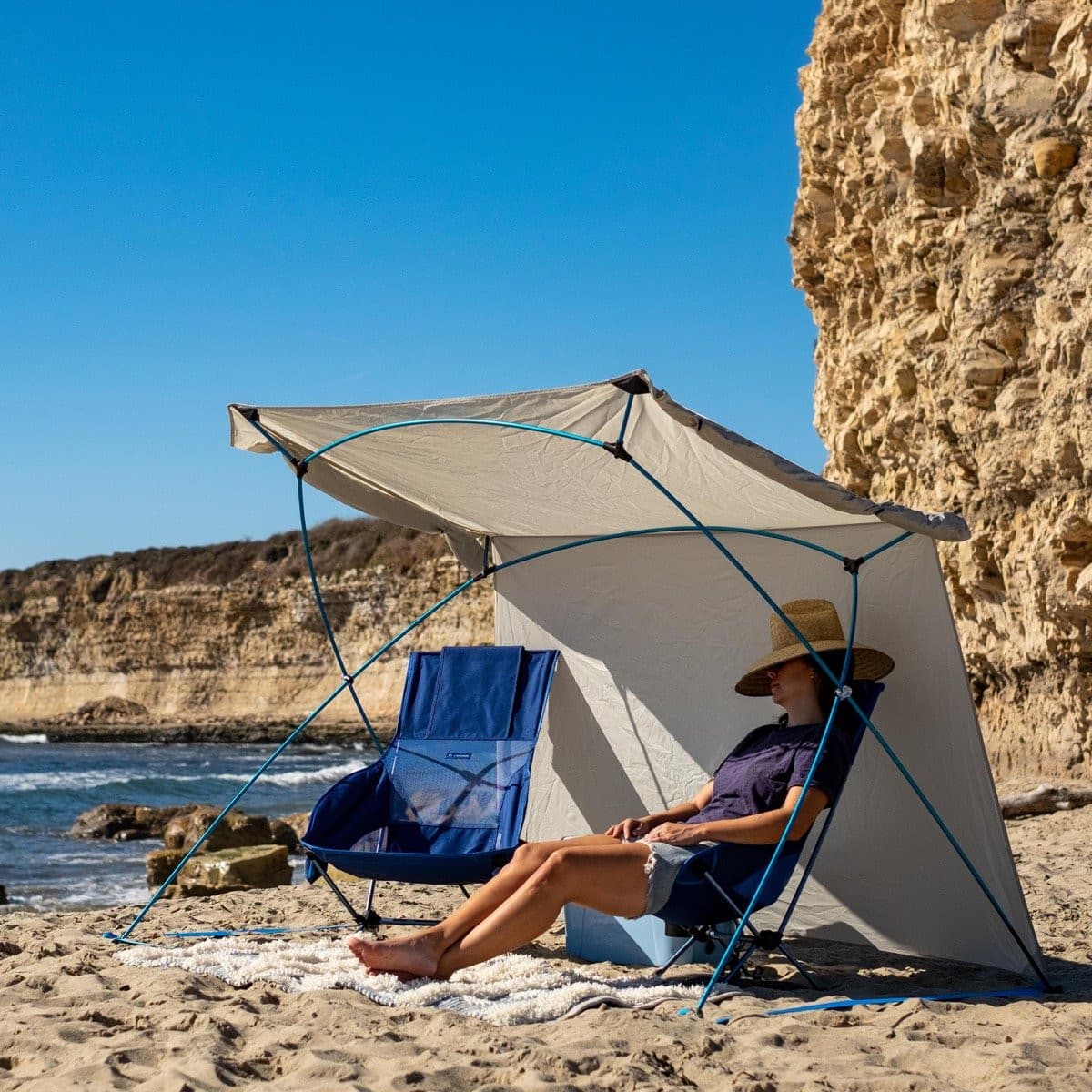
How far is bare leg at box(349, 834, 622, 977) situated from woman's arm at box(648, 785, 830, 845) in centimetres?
33

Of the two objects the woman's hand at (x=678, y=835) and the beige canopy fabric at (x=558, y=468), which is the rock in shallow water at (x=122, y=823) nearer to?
the beige canopy fabric at (x=558, y=468)

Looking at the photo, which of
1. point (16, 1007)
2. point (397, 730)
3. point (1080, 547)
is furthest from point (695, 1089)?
point (1080, 547)

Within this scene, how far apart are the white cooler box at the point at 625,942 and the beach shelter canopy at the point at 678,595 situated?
700mm

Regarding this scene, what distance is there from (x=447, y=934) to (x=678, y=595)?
1829mm

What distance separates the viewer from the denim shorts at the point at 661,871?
2883 millimetres

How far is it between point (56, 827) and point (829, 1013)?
1033 cm

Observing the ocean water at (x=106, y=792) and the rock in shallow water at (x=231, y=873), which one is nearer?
the rock in shallow water at (x=231, y=873)

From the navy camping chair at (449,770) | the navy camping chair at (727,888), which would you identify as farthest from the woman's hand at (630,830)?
the navy camping chair at (449,770)

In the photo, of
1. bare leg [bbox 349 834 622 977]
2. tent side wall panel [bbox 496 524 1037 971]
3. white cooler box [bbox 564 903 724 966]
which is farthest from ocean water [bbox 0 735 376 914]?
bare leg [bbox 349 834 622 977]

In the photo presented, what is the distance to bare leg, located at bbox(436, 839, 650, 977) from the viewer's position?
9.08 ft

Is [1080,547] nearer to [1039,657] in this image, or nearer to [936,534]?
[1039,657]

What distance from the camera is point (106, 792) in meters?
15.7

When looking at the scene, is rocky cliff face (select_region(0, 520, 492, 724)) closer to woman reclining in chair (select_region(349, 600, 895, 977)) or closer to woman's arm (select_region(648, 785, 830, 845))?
woman reclining in chair (select_region(349, 600, 895, 977))

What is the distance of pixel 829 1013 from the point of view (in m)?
2.78
